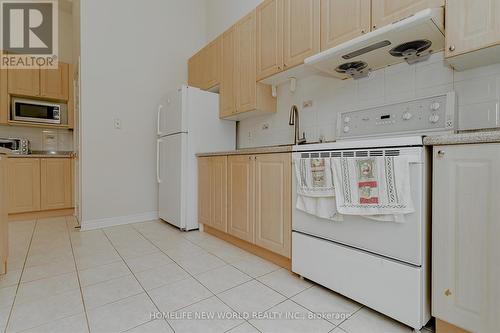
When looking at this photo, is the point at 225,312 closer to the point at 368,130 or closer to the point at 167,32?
the point at 368,130

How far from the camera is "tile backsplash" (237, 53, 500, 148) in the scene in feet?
4.42

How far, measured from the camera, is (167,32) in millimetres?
3441

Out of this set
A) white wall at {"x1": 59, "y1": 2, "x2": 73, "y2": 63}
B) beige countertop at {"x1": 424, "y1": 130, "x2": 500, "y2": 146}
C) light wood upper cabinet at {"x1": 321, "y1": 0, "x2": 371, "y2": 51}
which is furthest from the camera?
white wall at {"x1": 59, "y1": 2, "x2": 73, "y2": 63}

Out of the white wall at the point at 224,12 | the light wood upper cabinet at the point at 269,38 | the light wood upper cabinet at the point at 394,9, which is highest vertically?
the white wall at the point at 224,12

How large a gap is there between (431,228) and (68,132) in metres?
4.81

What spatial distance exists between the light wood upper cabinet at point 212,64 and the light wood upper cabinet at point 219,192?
40.4 inches

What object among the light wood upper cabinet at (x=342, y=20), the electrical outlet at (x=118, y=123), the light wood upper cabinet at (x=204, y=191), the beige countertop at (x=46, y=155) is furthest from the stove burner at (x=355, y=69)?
the beige countertop at (x=46, y=155)

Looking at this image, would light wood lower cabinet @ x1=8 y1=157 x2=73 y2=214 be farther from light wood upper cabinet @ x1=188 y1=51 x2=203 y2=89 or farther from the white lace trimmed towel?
the white lace trimmed towel

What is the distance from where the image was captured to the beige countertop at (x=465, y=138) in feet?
2.95

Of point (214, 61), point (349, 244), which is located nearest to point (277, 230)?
point (349, 244)

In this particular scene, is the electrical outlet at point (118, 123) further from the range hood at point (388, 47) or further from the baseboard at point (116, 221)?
the range hood at point (388, 47)

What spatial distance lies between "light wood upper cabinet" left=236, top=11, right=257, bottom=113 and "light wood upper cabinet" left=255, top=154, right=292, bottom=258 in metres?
0.82

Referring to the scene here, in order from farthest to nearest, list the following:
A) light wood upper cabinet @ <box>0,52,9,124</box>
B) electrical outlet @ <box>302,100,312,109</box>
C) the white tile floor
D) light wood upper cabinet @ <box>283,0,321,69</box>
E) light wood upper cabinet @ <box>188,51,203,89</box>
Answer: light wood upper cabinet @ <box>0,52,9,124</box> < light wood upper cabinet @ <box>188,51,203,89</box> < electrical outlet @ <box>302,100,312,109</box> < light wood upper cabinet @ <box>283,0,321,69</box> < the white tile floor

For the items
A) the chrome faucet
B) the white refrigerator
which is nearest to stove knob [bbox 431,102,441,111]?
the chrome faucet
